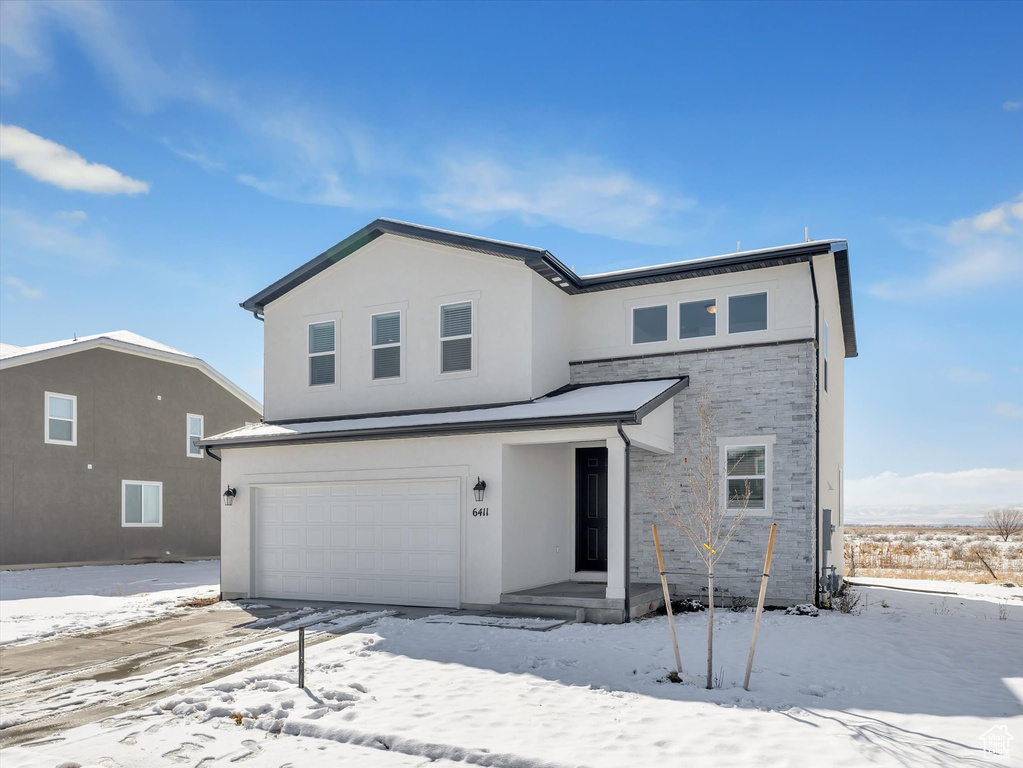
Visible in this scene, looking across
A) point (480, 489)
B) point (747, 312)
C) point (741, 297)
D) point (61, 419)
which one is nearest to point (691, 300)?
point (741, 297)

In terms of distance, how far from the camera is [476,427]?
508 inches

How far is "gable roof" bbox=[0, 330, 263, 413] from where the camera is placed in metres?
21.8

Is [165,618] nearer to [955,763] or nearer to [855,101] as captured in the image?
[955,763]

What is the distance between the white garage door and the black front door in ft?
9.16

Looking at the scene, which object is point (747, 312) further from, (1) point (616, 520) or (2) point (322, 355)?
(2) point (322, 355)

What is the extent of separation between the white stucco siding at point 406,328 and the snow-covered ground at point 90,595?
4.54 meters

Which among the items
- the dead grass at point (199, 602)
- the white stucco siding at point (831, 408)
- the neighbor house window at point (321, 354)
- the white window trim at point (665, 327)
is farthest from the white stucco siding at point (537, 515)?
the dead grass at point (199, 602)

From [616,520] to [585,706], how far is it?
4.65 meters

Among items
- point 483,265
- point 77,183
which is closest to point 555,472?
point 483,265

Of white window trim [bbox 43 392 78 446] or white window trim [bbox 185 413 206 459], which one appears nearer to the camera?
white window trim [bbox 43 392 78 446]

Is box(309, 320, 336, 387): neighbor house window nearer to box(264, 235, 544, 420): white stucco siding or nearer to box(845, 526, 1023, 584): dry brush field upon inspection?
box(264, 235, 544, 420): white stucco siding

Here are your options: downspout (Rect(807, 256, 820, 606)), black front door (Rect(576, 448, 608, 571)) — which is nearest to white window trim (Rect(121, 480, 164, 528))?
black front door (Rect(576, 448, 608, 571))

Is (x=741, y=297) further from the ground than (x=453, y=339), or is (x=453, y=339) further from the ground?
(x=741, y=297)

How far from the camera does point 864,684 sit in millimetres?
8148
